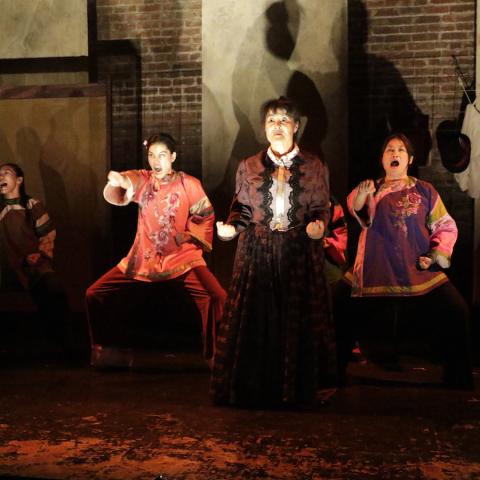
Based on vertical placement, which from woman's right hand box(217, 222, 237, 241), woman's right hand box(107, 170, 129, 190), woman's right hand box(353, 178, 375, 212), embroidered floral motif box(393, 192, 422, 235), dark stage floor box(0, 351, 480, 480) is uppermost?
woman's right hand box(107, 170, 129, 190)

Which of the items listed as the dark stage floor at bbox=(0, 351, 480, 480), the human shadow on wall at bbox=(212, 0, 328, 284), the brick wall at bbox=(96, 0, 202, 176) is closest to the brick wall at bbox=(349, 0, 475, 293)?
the human shadow on wall at bbox=(212, 0, 328, 284)

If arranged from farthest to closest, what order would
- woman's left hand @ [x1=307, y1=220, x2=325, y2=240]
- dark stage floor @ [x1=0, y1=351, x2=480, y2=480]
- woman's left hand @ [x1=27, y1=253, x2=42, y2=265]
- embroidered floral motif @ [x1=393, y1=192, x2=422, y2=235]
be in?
woman's left hand @ [x1=27, y1=253, x2=42, y2=265] → embroidered floral motif @ [x1=393, y1=192, x2=422, y2=235] → woman's left hand @ [x1=307, y1=220, x2=325, y2=240] → dark stage floor @ [x1=0, y1=351, x2=480, y2=480]

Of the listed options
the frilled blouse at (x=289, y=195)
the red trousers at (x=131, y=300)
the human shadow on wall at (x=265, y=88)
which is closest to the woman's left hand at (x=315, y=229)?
the frilled blouse at (x=289, y=195)

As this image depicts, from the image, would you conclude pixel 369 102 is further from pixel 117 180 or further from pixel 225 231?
pixel 225 231

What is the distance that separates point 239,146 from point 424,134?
5.92 feet

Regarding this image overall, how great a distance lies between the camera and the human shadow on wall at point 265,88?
25.8 ft

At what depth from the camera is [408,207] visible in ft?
19.2

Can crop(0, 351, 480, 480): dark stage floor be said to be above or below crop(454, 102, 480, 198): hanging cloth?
below

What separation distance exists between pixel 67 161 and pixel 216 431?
14.1 ft

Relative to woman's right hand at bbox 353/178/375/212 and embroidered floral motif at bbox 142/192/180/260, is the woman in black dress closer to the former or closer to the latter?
woman's right hand at bbox 353/178/375/212

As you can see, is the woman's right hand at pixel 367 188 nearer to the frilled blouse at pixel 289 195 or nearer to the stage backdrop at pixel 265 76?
the frilled blouse at pixel 289 195

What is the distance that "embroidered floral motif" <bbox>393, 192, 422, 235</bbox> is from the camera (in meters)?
5.85

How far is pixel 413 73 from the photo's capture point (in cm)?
779

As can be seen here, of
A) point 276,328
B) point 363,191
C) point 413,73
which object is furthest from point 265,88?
point 276,328
